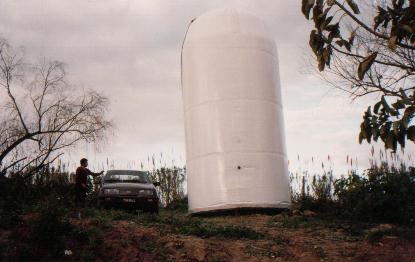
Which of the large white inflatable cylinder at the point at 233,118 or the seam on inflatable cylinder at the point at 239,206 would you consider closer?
the seam on inflatable cylinder at the point at 239,206

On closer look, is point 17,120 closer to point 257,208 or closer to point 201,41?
point 201,41

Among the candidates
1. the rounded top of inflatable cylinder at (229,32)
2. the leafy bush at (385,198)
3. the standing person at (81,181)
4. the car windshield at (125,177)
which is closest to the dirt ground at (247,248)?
the leafy bush at (385,198)

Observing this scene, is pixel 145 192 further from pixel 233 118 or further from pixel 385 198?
pixel 385 198

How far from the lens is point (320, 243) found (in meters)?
9.84

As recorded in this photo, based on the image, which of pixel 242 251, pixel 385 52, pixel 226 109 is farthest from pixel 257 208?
pixel 385 52

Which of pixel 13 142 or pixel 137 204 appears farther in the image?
pixel 13 142

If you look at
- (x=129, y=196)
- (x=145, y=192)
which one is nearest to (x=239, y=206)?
(x=145, y=192)

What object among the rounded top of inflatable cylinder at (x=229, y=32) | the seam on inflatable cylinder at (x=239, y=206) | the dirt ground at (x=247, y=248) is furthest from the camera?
the rounded top of inflatable cylinder at (x=229, y=32)

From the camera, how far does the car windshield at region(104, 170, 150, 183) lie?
14859 millimetres

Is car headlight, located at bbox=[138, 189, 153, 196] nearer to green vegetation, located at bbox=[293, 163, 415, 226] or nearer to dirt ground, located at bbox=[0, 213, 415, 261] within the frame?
dirt ground, located at bbox=[0, 213, 415, 261]

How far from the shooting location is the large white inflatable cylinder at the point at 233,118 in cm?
1355

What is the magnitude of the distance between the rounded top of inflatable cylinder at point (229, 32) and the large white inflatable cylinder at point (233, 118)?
3 cm

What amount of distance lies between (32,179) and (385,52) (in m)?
12.3

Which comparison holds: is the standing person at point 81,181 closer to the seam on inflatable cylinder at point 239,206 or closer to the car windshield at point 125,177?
the car windshield at point 125,177
